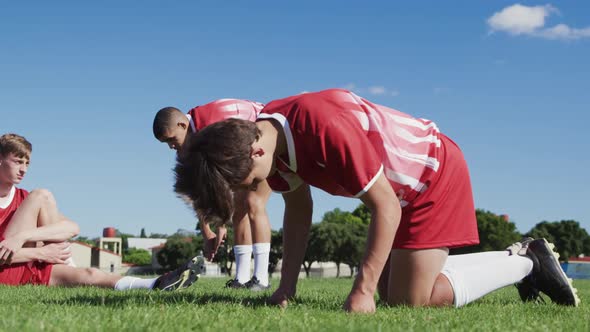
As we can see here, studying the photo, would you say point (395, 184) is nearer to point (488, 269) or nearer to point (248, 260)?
point (488, 269)

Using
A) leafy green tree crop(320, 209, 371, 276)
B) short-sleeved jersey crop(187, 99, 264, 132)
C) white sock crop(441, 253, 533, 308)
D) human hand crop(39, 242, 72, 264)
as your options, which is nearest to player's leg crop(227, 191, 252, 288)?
short-sleeved jersey crop(187, 99, 264, 132)

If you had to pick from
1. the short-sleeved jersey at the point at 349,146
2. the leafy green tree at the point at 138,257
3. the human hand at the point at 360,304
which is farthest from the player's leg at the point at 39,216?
the leafy green tree at the point at 138,257

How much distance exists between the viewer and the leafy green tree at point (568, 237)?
78500mm

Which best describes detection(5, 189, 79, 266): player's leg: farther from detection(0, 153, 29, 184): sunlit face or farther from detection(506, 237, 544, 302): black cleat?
detection(506, 237, 544, 302): black cleat

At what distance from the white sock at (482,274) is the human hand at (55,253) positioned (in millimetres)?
4474

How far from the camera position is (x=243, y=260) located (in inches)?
346

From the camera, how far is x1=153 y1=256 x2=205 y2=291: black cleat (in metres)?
6.66

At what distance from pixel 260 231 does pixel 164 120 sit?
1819 mm

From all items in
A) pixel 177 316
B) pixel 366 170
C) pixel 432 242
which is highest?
pixel 366 170

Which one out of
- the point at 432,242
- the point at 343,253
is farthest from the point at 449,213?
the point at 343,253

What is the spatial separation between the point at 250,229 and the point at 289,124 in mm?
4878

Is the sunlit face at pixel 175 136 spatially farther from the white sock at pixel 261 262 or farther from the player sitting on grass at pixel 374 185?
the player sitting on grass at pixel 374 185

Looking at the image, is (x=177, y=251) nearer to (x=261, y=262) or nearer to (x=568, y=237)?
(x=568, y=237)

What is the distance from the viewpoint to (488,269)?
19.4 ft
